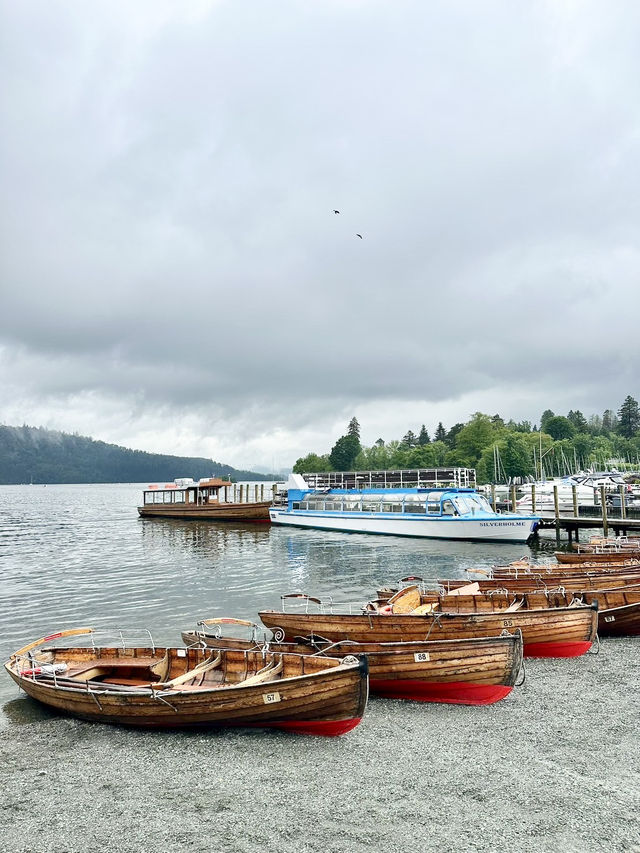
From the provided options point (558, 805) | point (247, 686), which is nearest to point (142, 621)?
point (247, 686)

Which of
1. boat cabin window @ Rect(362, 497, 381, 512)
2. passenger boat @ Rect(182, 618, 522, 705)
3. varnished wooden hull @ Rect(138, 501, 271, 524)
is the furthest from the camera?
varnished wooden hull @ Rect(138, 501, 271, 524)

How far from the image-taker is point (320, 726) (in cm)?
1034

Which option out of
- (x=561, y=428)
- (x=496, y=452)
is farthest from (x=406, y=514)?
(x=561, y=428)

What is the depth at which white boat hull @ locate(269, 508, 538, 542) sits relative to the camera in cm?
4116

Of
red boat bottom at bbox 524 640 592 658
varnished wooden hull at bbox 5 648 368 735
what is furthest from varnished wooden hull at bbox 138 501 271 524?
varnished wooden hull at bbox 5 648 368 735

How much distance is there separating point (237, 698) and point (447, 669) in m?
4.51

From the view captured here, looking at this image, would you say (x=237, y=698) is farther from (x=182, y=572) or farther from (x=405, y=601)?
(x=182, y=572)

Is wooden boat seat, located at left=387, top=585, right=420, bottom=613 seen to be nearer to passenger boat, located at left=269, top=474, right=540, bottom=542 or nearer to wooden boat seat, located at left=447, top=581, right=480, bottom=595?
wooden boat seat, located at left=447, top=581, right=480, bottom=595

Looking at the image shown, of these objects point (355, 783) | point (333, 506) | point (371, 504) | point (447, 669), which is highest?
point (371, 504)

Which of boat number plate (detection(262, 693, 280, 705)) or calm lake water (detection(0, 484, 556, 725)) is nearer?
boat number plate (detection(262, 693, 280, 705))

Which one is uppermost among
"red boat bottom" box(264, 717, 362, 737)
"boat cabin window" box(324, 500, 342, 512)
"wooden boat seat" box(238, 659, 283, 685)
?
"boat cabin window" box(324, 500, 342, 512)

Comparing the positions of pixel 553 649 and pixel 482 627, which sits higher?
pixel 482 627

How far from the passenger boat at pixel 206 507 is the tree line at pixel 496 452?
5769cm

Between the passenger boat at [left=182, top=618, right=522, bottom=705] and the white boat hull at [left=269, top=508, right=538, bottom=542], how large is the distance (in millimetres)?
31022
